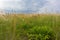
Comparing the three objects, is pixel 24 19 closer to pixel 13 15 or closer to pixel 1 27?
pixel 13 15

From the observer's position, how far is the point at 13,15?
8656mm

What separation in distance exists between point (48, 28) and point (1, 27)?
1459 mm

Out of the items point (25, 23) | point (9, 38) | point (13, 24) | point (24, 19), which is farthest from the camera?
point (24, 19)

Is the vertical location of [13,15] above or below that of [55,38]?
above

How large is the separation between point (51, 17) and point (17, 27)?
1602 millimetres

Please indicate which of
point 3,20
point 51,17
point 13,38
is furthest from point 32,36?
point 51,17

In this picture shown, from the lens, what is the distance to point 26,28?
26.9 feet

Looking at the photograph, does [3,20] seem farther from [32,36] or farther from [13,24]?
[32,36]

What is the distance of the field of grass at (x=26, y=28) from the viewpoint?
757cm

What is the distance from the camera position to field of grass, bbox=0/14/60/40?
7566 millimetres

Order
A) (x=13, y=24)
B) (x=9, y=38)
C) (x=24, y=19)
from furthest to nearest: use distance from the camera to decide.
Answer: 1. (x=24, y=19)
2. (x=13, y=24)
3. (x=9, y=38)

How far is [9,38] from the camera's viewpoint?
7.41 m

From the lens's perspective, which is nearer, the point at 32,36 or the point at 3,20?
the point at 32,36

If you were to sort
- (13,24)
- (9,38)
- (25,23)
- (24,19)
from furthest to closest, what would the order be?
1. (24,19)
2. (25,23)
3. (13,24)
4. (9,38)
